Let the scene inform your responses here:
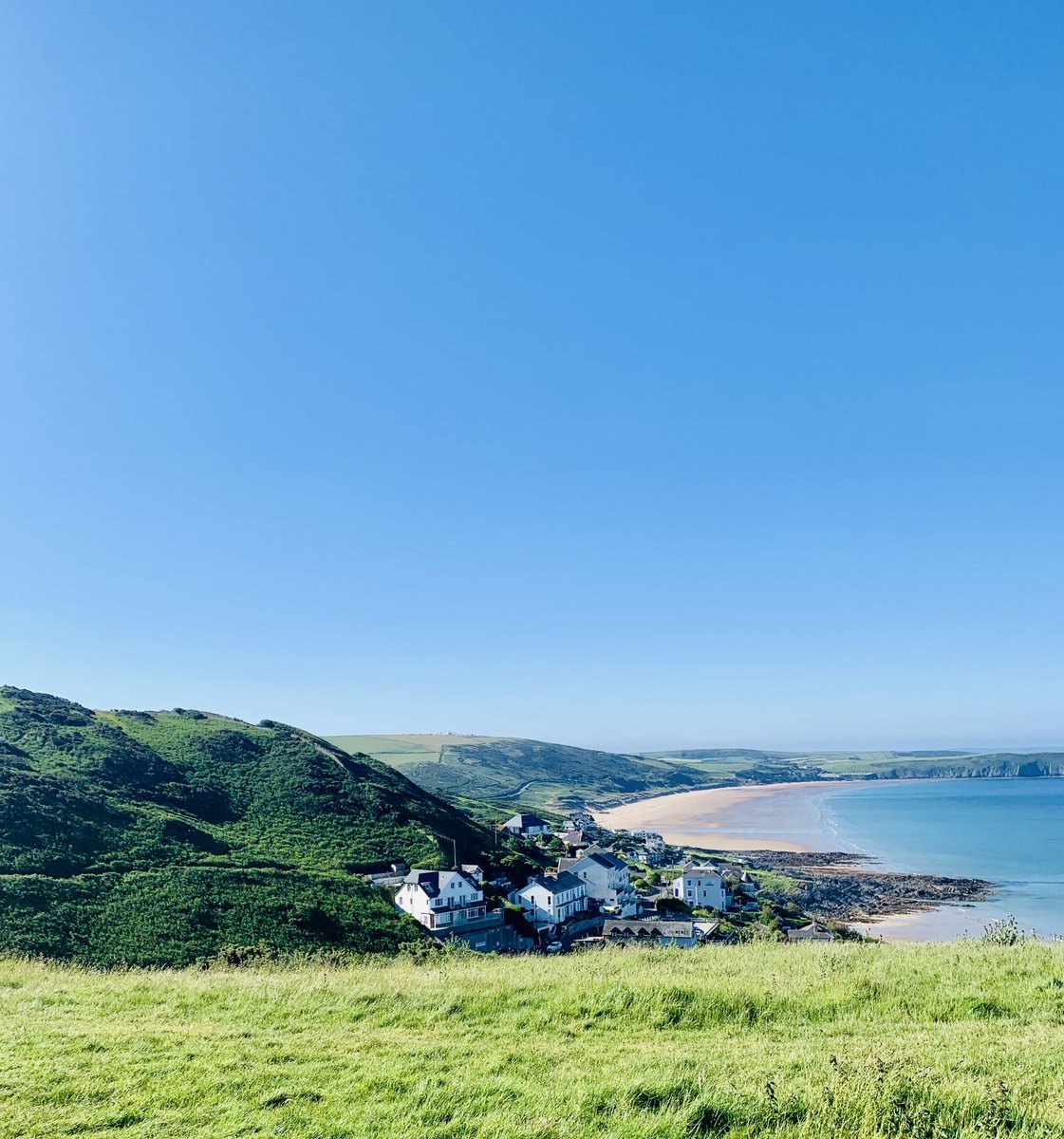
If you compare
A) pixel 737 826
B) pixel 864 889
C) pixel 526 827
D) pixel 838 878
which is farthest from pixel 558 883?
pixel 737 826

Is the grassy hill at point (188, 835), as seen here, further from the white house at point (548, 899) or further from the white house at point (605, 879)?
the white house at point (605, 879)

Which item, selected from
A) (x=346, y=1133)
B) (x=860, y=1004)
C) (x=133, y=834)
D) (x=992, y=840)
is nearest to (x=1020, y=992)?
(x=860, y=1004)

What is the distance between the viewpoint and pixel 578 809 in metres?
189

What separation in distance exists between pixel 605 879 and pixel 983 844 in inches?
3143

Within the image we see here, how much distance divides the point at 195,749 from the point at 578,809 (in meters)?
129

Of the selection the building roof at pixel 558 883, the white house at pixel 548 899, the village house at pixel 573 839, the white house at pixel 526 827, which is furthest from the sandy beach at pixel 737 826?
the white house at pixel 548 899

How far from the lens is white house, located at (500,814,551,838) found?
105 m

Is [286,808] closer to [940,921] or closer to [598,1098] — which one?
[940,921]

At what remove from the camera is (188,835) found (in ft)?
178

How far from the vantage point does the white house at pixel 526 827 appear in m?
105

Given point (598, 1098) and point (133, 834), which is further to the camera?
point (133, 834)

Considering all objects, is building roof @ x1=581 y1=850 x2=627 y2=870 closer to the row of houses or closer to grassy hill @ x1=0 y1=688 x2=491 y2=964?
the row of houses

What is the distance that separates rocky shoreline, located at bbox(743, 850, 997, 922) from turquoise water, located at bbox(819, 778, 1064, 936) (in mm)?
3543

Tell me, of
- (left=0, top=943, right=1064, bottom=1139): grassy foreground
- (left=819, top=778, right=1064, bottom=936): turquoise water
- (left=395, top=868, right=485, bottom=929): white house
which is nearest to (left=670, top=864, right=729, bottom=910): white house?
(left=819, top=778, right=1064, bottom=936): turquoise water
